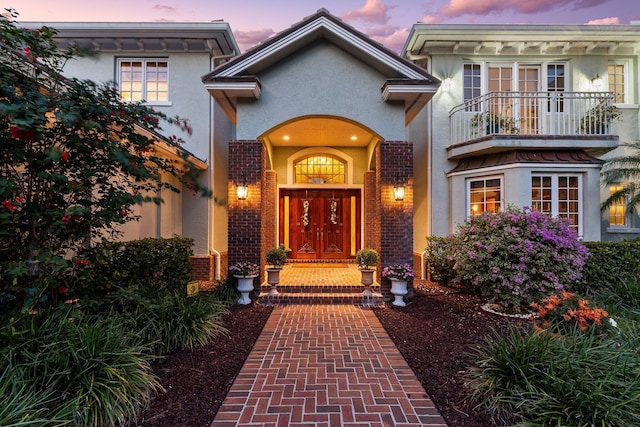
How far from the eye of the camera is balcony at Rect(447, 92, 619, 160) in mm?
7949

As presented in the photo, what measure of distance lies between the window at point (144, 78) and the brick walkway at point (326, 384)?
810 centimetres

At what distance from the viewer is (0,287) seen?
128 inches

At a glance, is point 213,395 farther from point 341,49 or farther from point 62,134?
point 341,49

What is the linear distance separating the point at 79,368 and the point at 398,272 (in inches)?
215

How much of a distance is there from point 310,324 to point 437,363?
7.42ft

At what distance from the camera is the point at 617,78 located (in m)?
9.43

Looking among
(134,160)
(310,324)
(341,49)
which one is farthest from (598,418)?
(341,49)

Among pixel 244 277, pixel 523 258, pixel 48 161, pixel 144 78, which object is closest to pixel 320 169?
pixel 244 277

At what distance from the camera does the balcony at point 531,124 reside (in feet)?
26.1

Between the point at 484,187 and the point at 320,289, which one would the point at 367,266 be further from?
the point at 484,187

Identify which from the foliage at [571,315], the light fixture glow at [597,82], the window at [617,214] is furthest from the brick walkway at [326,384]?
the light fixture glow at [597,82]

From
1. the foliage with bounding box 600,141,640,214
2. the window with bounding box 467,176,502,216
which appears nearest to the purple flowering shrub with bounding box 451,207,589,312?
the window with bounding box 467,176,502,216

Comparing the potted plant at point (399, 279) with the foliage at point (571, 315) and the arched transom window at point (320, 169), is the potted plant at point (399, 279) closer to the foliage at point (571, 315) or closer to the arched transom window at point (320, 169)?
the foliage at point (571, 315)

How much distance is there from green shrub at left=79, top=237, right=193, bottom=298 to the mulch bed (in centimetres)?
140
